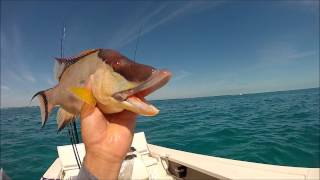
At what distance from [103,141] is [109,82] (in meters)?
0.41

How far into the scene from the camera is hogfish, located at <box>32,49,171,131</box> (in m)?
1.77

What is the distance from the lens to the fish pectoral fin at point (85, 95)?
6.02ft

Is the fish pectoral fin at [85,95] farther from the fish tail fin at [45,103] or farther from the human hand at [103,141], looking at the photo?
the fish tail fin at [45,103]

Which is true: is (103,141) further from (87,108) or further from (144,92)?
(144,92)

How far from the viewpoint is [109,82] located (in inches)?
74.2

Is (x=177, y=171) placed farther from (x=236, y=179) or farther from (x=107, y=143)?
(x=107, y=143)

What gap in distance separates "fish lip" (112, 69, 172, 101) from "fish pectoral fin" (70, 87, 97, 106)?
0.17 meters

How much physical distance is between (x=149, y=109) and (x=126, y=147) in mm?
328

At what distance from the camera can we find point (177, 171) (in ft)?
19.0

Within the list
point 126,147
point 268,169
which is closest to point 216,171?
point 268,169

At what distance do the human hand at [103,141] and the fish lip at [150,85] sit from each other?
19 centimetres

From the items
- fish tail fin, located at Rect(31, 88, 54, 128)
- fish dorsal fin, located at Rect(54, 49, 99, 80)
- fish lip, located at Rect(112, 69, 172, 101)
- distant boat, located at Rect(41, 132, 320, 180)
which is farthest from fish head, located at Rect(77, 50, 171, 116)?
distant boat, located at Rect(41, 132, 320, 180)

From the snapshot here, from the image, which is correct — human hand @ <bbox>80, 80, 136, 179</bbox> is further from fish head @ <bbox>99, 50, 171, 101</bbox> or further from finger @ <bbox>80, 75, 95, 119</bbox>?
fish head @ <bbox>99, 50, 171, 101</bbox>

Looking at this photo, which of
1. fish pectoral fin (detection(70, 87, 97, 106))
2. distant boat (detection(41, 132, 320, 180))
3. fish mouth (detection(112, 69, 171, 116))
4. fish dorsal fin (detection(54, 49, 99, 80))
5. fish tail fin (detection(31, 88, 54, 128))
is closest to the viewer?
fish mouth (detection(112, 69, 171, 116))
